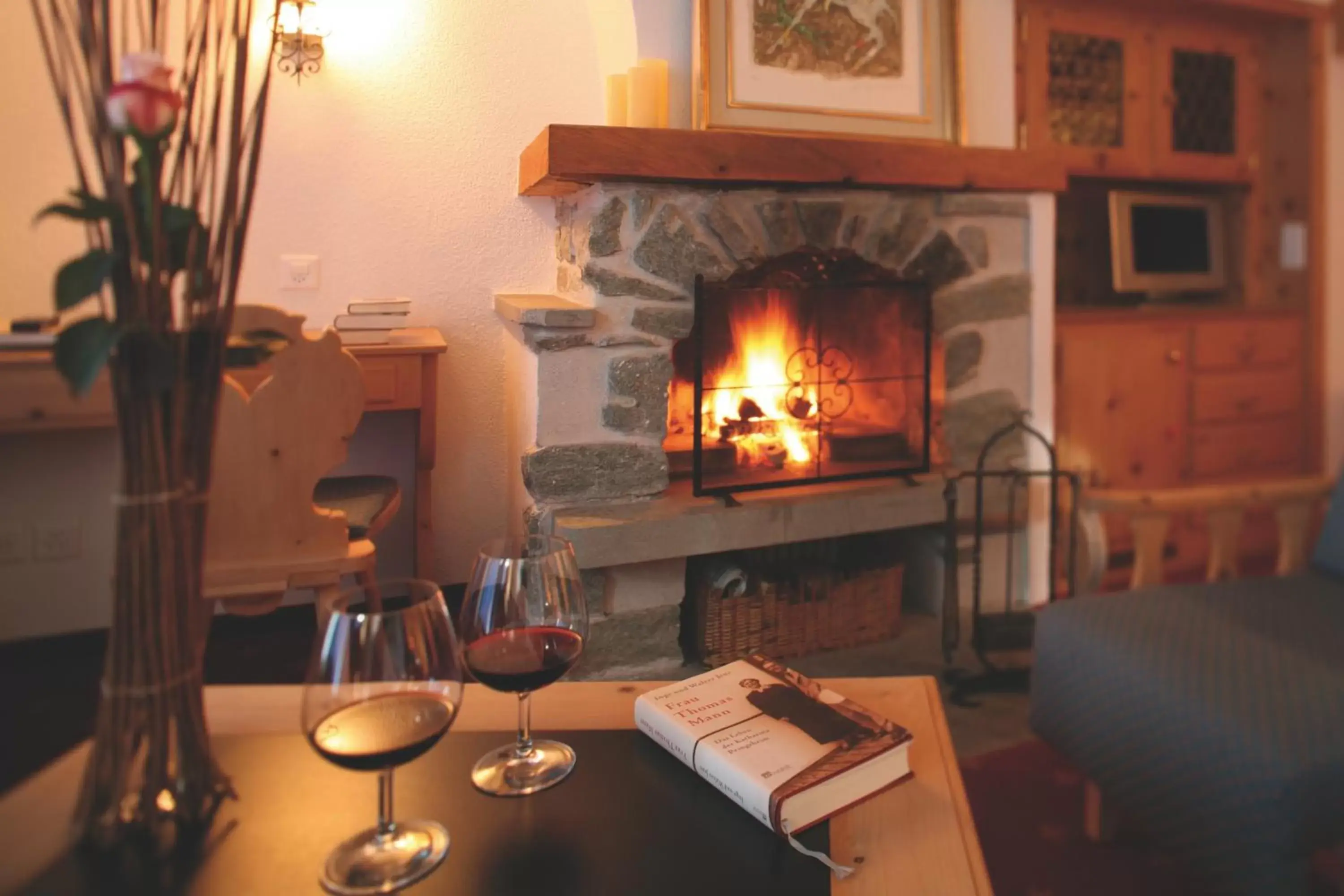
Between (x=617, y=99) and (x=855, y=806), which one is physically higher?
(x=617, y=99)

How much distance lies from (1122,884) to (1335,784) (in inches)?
17.7

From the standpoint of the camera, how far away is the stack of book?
7.73 ft

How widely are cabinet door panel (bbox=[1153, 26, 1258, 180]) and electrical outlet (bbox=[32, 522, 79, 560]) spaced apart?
3.41m

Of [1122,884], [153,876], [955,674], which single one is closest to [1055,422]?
[955,674]

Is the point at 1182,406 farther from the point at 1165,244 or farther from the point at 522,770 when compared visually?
the point at 522,770

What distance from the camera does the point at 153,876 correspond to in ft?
2.24

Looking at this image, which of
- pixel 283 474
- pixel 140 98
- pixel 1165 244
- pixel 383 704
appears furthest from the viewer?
pixel 1165 244

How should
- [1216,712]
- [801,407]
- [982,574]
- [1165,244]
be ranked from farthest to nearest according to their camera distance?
[1165,244], [982,574], [801,407], [1216,712]

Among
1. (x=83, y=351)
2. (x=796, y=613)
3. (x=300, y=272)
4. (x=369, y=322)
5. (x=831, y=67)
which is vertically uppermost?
(x=831, y=67)

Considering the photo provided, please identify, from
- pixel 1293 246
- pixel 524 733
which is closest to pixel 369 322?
pixel 524 733

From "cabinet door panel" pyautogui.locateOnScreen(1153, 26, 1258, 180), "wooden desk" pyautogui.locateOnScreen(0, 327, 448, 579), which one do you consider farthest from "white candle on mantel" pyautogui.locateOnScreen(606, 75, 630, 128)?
"cabinet door panel" pyautogui.locateOnScreen(1153, 26, 1258, 180)

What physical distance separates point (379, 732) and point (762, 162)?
1773mm

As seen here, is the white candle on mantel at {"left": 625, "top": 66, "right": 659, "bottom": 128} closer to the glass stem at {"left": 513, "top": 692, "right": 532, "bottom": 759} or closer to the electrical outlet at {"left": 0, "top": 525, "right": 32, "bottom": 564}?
the glass stem at {"left": 513, "top": 692, "right": 532, "bottom": 759}

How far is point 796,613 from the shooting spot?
246 cm
